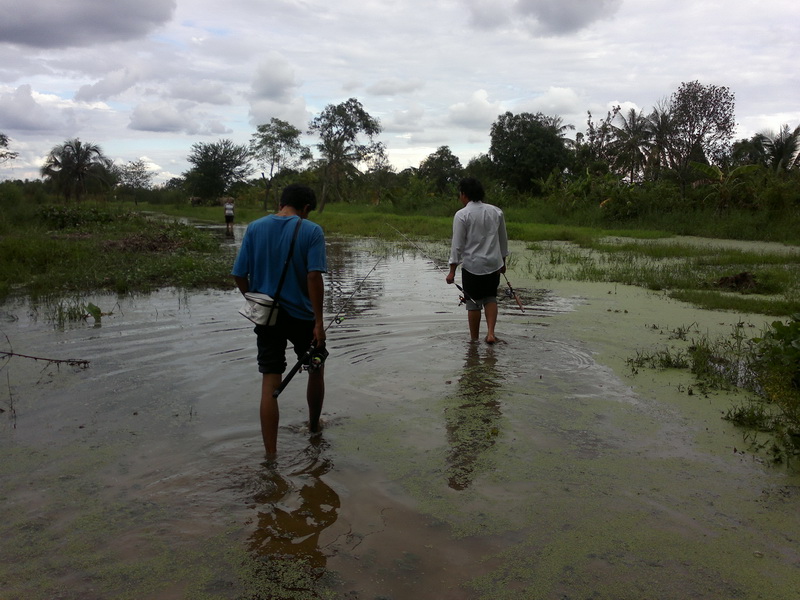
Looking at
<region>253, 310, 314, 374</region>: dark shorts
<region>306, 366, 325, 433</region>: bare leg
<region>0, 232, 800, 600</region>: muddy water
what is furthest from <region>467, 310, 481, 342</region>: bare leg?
<region>253, 310, 314, 374</region>: dark shorts

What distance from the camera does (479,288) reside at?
6633 millimetres

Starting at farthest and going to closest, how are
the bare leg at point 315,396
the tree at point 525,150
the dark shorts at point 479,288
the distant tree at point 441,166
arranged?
the distant tree at point 441,166 < the tree at point 525,150 < the dark shorts at point 479,288 < the bare leg at point 315,396

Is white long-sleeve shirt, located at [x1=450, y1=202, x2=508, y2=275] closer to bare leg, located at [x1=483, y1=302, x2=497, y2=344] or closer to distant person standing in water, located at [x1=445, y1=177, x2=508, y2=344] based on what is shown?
distant person standing in water, located at [x1=445, y1=177, x2=508, y2=344]

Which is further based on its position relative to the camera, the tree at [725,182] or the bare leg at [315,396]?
the tree at [725,182]

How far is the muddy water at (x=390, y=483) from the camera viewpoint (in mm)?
2707

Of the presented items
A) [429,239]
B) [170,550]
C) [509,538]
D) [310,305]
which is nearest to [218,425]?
[310,305]

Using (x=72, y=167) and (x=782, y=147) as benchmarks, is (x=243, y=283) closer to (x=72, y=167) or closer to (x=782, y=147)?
(x=782, y=147)

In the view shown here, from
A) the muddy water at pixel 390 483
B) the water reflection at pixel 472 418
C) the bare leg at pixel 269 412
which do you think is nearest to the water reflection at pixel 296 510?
the muddy water at pixel 390 483

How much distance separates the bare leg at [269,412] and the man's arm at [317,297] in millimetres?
370

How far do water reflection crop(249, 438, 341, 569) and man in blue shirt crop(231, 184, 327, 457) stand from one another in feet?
0.98

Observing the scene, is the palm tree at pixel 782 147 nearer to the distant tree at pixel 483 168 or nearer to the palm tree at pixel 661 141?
the palm tree at pixel 661 141

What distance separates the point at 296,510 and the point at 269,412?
2.55ft

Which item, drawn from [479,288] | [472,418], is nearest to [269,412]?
[472,418]

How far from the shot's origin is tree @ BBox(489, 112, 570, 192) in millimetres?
39062
